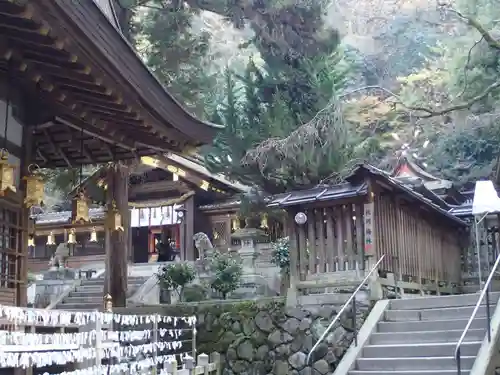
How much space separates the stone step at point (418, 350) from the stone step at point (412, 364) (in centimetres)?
19

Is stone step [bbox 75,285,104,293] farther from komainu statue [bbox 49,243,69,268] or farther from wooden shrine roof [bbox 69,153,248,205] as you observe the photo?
komainu statue [bbox 49,243,69,268]

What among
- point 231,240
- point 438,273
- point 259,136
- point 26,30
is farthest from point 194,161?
point 26,30

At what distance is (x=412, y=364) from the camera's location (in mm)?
9641

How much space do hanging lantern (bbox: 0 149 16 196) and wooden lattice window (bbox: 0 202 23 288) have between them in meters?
0.56

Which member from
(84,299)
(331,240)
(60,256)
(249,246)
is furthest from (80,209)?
(60,256)

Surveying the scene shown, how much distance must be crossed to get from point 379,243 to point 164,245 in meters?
19.3

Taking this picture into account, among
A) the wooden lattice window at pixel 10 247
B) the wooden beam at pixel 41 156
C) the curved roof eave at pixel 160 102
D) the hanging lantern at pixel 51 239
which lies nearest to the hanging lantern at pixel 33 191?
the wooden lattice window at pixel 10 247

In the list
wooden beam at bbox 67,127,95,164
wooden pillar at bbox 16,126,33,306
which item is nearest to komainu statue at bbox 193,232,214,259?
wooden beam at bbox 67,127,95,164

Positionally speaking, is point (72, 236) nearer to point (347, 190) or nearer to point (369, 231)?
point (347, 190)

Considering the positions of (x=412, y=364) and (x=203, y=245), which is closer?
(x=412, y=364)

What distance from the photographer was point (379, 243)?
1226 centimetres

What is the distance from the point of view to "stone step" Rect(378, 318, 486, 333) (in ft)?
33.9

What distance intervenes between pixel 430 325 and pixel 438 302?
2.42ft

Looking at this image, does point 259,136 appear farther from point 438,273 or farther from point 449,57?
point 449,57
